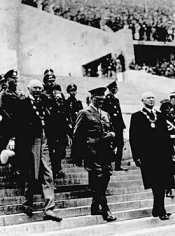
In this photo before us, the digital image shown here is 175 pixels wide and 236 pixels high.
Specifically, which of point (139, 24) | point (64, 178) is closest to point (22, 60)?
point (139, 24)

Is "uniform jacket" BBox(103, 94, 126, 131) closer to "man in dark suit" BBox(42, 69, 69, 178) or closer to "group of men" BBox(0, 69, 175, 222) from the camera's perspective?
"man in dark suit" BBox(42, 69, 69, 178)

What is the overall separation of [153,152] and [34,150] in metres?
1.81

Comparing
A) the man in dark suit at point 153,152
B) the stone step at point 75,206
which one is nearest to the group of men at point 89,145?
the man in dark suit at point 153,152

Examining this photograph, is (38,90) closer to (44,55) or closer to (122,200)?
(122,200)

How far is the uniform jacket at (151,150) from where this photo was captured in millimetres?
7660

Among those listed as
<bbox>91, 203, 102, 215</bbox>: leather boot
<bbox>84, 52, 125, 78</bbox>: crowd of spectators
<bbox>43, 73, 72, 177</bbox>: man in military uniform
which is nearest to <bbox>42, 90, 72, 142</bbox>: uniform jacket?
<bbox>43, 73, 72, 177</bbox>: man in military uniform

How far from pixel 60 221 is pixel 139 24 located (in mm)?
31009

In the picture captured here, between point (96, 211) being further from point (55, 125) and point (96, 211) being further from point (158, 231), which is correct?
point (55, 125)

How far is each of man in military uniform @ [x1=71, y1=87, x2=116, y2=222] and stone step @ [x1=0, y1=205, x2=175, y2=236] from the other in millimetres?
192

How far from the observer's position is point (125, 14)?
114 ft

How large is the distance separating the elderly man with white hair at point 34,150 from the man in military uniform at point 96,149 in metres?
0.56

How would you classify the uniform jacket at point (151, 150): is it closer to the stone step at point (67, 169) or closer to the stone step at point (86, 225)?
the stone step at point (86, 225)

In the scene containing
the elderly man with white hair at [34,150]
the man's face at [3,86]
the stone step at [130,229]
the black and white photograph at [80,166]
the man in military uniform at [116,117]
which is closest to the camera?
the stone step at [130,229]

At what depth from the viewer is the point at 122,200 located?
28.9 feet
